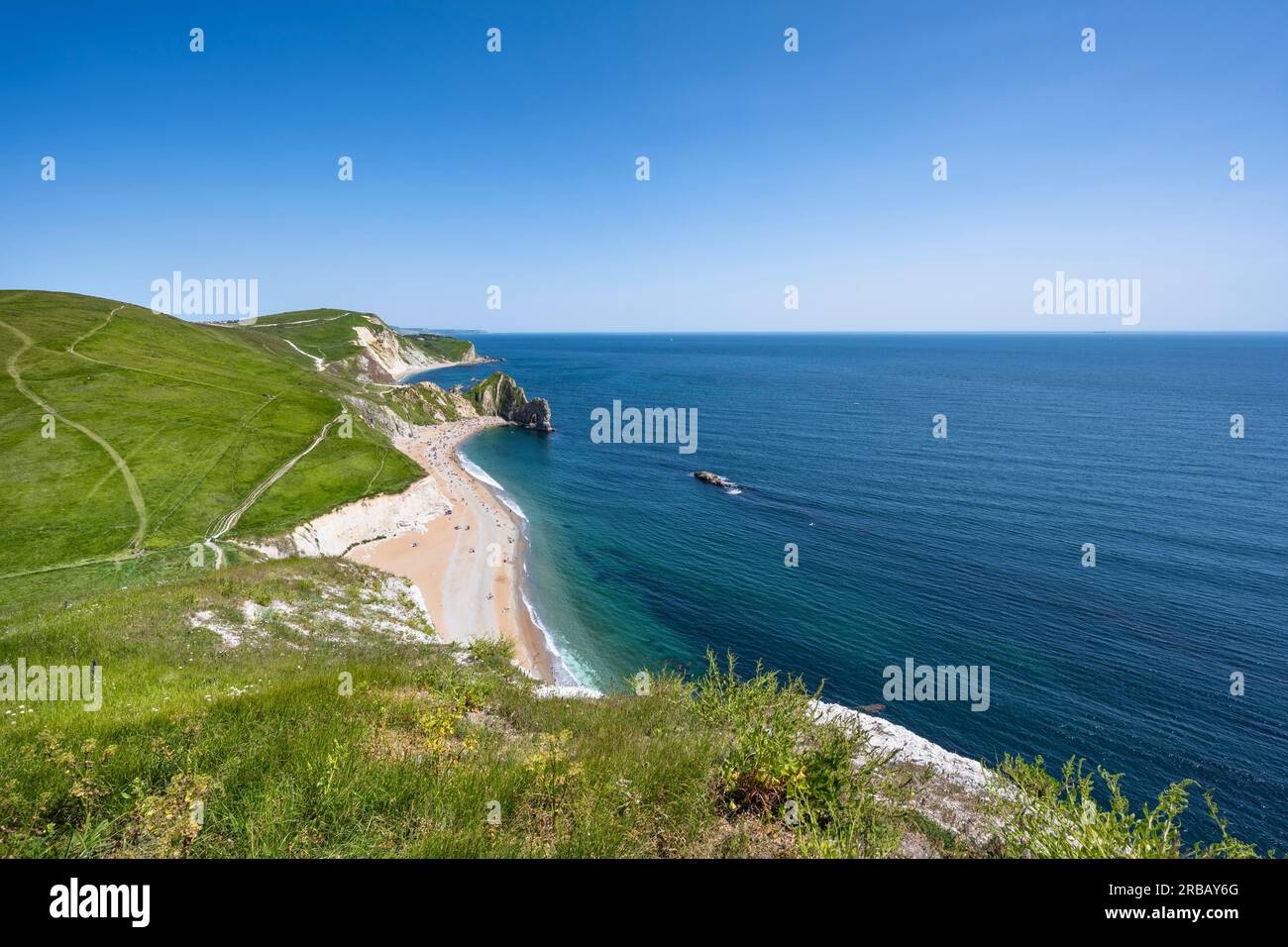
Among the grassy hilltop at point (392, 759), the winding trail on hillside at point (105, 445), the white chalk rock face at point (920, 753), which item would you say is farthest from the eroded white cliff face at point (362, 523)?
the white chalk rock face at point (920, 753)

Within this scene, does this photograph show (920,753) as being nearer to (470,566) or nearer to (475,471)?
(470,566)

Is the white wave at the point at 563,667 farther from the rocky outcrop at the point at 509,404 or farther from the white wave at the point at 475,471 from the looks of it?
the rocky outcrop at the point at 509,404

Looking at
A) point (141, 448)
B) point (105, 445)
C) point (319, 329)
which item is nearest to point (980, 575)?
point (141, 448)

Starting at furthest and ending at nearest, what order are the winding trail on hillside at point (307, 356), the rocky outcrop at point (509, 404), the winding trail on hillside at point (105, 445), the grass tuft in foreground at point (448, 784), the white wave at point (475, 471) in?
the winding trail on hillside at point (307, 356) → the rocky outcrop at point (509, 404) → the white wave at point (475, 471) → the winding trail on hillside at point (105, 445) → the grass tuft in foreground at point (448, 784)

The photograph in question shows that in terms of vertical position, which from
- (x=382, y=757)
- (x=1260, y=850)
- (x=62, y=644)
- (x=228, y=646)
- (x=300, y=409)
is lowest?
(x=1260, y=850)
